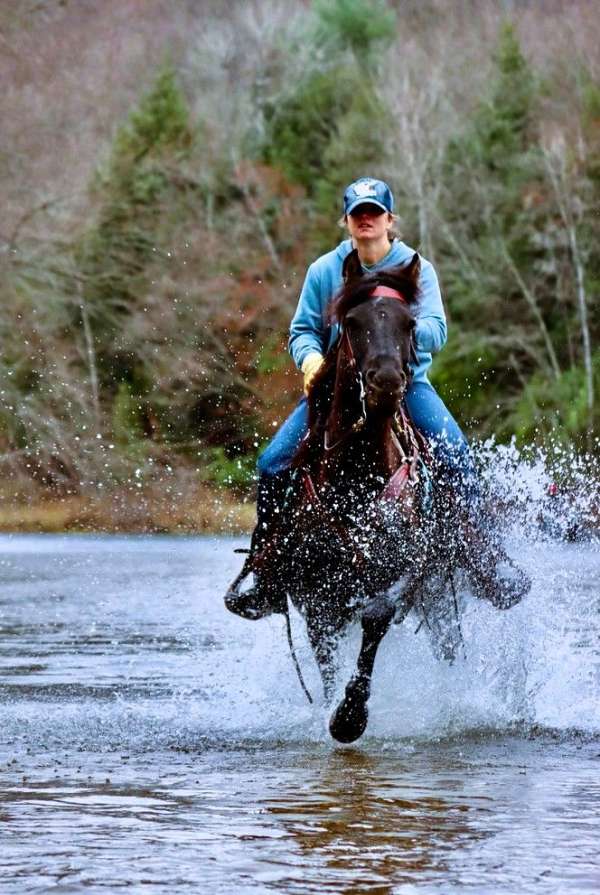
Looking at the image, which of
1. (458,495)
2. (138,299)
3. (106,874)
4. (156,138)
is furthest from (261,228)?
(106,874)

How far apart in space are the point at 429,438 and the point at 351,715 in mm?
1390

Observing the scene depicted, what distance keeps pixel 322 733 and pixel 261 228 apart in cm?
5236

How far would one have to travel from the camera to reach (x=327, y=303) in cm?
929

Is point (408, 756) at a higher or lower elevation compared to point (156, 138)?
lower

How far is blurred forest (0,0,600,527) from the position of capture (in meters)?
39.9

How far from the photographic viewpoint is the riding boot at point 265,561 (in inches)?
372

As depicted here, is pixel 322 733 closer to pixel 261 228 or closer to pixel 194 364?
pixel 194 364

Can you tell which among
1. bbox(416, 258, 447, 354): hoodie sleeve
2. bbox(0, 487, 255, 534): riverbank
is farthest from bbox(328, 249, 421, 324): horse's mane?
bbox(0, 487, 255, 534): riverbank

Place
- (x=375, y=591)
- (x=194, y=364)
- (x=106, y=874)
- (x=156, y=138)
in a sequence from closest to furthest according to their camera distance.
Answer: (x=106, y=874) < (x=375, y=591) < (x=194, y=364) < (x=156, y=138)

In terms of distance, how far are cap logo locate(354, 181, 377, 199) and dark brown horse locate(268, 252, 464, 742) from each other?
449 millimetres

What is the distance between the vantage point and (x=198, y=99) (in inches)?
2926

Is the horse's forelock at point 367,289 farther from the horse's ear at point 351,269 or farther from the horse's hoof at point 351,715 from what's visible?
the horse's hoof at point 351,715

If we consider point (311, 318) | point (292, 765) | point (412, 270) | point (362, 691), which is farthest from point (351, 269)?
point (292, 765)

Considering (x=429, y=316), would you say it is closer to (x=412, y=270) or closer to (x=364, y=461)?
(x=412, y=270)
